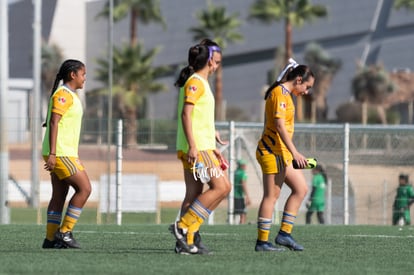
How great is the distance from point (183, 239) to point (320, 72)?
257 ft

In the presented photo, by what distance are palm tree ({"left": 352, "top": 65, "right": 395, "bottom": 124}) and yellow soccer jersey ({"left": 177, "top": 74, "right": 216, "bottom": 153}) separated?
222 ft

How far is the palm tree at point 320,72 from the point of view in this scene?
280 ft

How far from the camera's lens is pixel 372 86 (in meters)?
82.8

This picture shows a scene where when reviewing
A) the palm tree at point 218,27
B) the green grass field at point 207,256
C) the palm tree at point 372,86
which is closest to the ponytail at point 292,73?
the green grass field at point 207,256

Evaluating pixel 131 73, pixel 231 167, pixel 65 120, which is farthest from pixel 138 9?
pixel 65 120

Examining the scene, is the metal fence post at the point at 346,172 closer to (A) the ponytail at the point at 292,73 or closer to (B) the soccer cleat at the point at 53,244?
(A) the ponytail at the point at 292,73

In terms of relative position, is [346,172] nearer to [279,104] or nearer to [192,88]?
[279,104]

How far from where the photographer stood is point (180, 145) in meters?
10.5

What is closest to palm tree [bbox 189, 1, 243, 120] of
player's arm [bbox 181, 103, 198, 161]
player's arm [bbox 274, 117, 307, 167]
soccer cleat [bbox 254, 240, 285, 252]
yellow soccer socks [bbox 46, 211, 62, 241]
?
yellow soccer socks [bbox 46, 211, 62, 241]

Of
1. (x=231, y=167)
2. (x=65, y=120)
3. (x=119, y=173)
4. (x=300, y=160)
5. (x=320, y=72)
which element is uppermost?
(x=320, y=72)

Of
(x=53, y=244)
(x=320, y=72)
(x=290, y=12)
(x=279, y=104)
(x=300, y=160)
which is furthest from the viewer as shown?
(x=320, y=72)

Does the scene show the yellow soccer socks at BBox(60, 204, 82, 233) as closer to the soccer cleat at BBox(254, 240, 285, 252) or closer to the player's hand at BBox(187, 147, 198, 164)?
the player's hand at BBox(187, 147, 198, 164)

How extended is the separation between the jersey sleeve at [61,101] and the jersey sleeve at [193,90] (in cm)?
130

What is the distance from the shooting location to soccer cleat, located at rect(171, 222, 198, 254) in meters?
10.4
